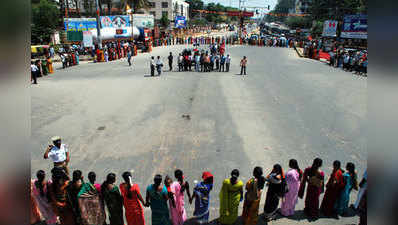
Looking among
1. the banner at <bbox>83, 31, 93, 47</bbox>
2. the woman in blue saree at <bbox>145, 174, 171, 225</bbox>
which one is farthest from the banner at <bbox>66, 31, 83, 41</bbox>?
the woman in blue saree at <bbox>145, 174, 171, 225</bbox>

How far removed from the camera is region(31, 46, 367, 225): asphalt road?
721 centimetres

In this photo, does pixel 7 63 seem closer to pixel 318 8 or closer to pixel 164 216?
pixel 164 216

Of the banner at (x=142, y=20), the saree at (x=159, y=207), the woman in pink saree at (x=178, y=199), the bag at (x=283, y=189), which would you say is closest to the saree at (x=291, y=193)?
the bag at (x=283, y=189)

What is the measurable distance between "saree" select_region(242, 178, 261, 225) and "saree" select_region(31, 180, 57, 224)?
3.40 m

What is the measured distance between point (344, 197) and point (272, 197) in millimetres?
1368

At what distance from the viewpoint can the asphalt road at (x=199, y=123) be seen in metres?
7.21

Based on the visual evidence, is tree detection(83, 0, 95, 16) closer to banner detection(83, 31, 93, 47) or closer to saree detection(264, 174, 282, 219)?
banner detection(83, 31, 93, 47)

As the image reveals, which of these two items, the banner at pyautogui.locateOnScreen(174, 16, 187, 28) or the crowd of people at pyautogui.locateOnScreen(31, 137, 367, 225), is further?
the banner at pyautogui.locateOnScreen(174, 16, 187, 28)

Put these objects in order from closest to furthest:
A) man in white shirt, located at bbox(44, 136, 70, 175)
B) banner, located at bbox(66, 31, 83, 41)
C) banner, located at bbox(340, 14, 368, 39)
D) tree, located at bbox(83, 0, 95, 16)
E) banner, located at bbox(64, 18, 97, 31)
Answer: man in white shirt, located at bbox(44, 136, 70, 175) → banner, located at bbox(66, 31, 83, 41) → banner, located at bbox(340, 14, 368, 39) → banner, located at bbox(64, 18, 97, 31) → tree, located at bbox(83, 0, 95, 16)

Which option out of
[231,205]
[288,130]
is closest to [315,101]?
[288,130]

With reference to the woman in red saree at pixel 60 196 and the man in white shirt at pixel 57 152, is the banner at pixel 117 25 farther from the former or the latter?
the woman in red saree at pixel 60 196

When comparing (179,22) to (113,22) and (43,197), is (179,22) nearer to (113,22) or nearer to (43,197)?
(113,22)

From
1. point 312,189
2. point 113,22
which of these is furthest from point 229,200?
point 113,22

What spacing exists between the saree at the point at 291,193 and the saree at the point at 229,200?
95 centimetres
